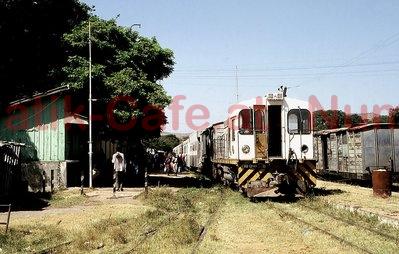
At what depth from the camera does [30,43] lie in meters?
34.9

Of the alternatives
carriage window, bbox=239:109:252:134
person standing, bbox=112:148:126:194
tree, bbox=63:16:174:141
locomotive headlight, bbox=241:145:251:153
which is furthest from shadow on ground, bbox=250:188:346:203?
tree, bbox=63:16:174:141

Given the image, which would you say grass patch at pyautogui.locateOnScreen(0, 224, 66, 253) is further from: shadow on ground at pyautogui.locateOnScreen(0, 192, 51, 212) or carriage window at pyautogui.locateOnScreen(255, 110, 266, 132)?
carriage window at pyautogui.locateOnScreen(255, 110, 266, 132)

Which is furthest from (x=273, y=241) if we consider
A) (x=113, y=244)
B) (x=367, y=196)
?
(x=367, y=196)

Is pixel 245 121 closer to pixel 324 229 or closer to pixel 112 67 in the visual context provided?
pixel 324 229

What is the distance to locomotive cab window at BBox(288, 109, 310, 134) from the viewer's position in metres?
16.7

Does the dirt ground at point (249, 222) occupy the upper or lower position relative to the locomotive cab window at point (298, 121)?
lower

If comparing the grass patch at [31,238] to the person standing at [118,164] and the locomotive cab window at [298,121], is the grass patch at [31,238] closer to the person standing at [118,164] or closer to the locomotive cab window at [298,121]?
the person standing at [118,164]

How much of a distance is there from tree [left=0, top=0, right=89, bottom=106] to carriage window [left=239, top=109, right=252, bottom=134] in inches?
786

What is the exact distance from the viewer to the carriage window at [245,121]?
16330 mm

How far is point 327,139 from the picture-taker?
89.6ft

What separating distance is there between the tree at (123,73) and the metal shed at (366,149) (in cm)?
993

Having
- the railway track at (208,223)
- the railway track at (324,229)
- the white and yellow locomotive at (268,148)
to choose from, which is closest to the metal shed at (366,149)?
the white and yellow locomotive at (268,148)

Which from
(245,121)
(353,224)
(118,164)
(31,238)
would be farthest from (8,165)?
(353,224)

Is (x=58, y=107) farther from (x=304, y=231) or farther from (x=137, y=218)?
(x=304, y=231)
